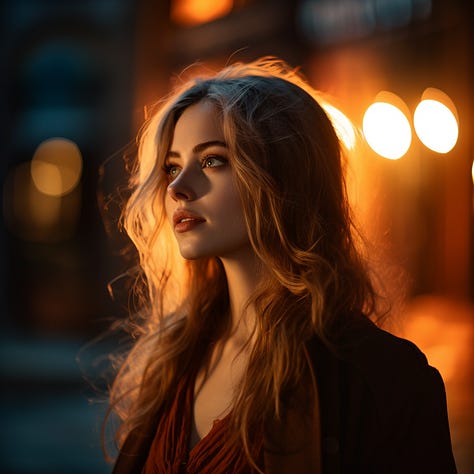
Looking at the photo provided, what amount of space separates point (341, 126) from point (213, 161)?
0.58m

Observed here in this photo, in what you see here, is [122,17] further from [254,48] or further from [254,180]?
[254,180]

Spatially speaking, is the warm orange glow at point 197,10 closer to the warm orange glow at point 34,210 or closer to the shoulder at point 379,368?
the warm orange glow at point 34,210

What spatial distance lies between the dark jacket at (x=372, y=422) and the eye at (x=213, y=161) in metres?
0.65

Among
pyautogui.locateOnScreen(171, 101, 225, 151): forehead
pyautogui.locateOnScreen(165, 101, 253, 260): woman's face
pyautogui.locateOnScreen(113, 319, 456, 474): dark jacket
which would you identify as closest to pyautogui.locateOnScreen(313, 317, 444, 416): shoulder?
pyautogui.locateOnScreen(113, 319, 456, 474): dark jacket

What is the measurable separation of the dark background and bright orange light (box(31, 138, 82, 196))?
191mm

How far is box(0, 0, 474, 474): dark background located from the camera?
20.3 ft

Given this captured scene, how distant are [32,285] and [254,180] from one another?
1208cm

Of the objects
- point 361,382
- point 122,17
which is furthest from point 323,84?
point 361,382

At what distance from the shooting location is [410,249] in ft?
26.2

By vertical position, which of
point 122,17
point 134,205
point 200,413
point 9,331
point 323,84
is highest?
point 122,17

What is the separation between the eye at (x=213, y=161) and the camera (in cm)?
196

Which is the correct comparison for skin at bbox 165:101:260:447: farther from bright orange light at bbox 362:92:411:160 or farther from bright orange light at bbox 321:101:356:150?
bright orange light at bbox 362:92:411:160

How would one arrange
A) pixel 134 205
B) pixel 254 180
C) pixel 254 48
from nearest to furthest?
pixel 254 180 → pixel 134 205 → pixel 254 48

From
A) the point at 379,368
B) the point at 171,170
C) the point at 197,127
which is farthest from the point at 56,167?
the point at 379,368
